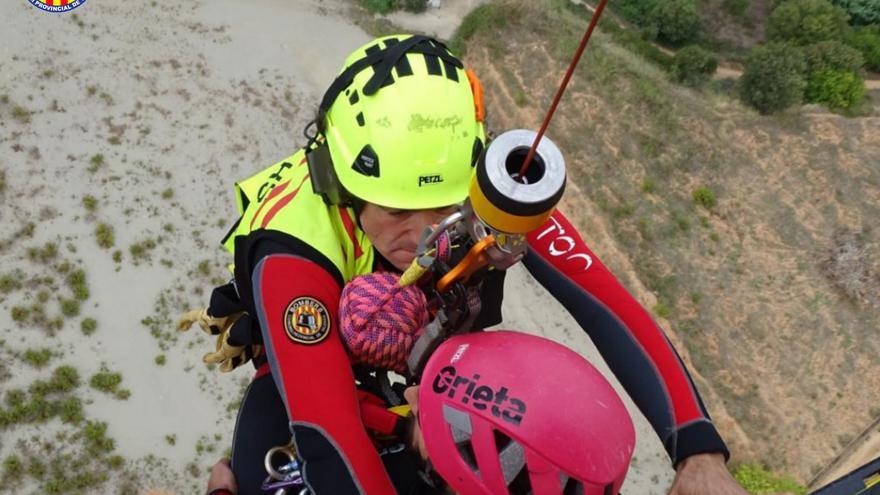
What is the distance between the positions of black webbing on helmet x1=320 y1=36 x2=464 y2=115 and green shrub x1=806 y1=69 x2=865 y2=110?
53.6ft

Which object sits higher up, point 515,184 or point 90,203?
point 515,184

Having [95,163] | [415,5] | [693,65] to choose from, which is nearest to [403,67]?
[95,163]

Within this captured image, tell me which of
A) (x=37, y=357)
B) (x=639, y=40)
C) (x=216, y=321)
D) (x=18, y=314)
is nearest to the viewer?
(x=216, y=321)

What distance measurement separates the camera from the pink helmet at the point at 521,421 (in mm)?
Result: 2234

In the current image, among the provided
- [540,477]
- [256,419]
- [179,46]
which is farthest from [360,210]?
[179,46]

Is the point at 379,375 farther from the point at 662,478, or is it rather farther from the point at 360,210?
the point at 662,478

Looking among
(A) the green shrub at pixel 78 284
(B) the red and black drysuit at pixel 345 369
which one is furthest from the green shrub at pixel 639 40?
(B) the red and black drysuit at pixel 345 369

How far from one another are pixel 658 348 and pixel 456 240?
4.87ft

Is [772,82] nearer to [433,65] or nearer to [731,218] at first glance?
[731,218]

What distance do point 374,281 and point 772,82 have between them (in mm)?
15614

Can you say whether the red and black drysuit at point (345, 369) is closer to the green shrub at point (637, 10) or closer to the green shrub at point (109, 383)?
the green shrub at point (109, 383)

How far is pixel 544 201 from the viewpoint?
2.10m

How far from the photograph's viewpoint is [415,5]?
14242 mm

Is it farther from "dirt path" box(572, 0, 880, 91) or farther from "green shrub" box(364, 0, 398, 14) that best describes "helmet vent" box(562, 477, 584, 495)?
"dirt path" box(572, 0, 880, 91)
